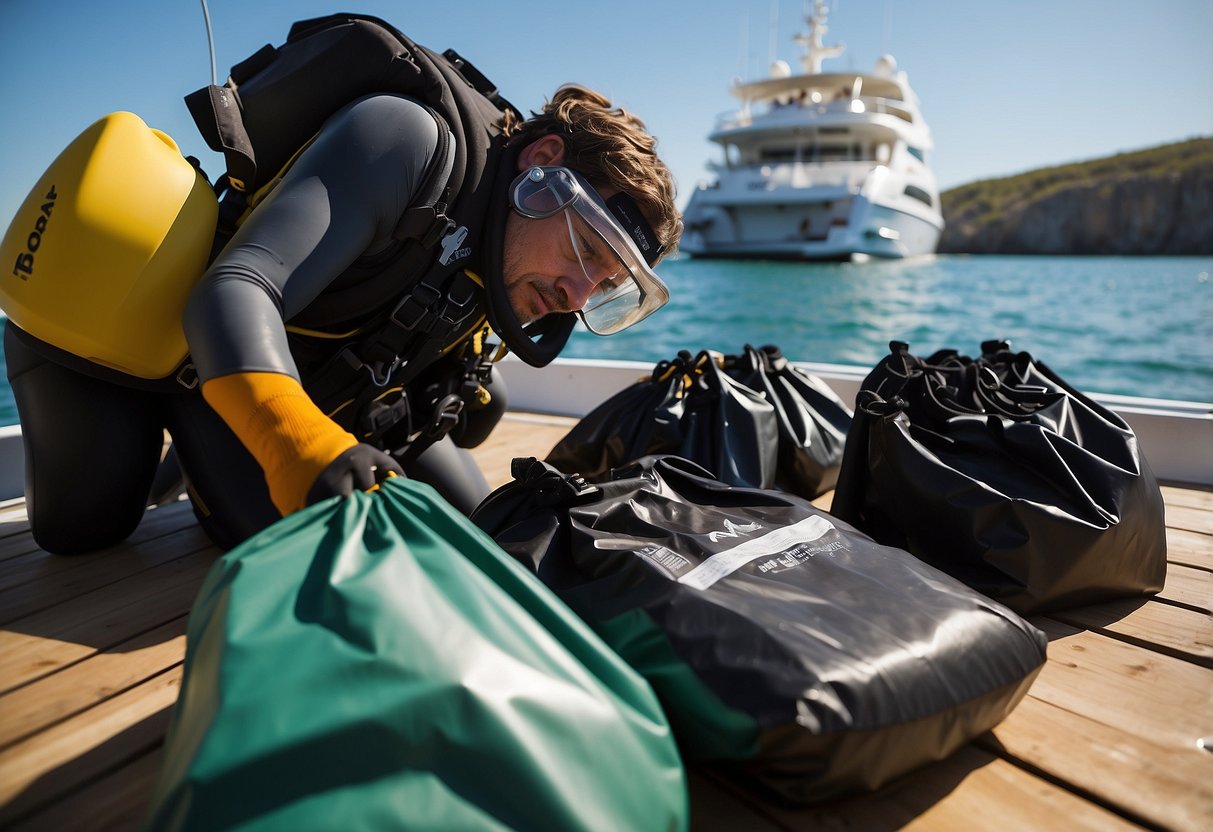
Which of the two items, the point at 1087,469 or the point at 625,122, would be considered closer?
the point at 1087,469

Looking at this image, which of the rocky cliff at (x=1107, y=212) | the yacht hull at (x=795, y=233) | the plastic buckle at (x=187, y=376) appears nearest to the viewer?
the plastic buckle at (x=187, y=376)

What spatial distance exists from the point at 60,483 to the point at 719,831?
1579 millimetres

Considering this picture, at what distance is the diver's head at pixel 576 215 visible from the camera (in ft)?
4.60

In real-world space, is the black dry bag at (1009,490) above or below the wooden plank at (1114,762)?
above

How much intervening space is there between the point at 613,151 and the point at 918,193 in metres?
32.0

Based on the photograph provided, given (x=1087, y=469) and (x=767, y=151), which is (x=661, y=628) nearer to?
(x=1087, y=469)

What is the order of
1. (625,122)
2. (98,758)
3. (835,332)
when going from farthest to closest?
1. (835,332)
2. (625,122)
3. (98,758)

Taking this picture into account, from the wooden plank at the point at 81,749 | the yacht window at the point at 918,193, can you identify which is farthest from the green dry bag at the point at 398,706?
the yacht window at the point at 918,193

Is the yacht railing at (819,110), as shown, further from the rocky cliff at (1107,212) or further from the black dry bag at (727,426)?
the black dry bag at (727,426)

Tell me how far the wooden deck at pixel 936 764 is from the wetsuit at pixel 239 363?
0.57ft

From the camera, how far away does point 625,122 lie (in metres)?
1.54

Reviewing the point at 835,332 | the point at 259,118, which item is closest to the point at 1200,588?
the point at 259,118

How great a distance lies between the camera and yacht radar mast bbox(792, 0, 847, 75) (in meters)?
32.1

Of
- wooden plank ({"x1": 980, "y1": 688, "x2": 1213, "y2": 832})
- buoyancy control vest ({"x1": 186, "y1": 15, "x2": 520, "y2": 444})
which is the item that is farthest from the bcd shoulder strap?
wooden plank ({"x1": 980, "y1": 688, "x2": 1213, "y2": 832})
